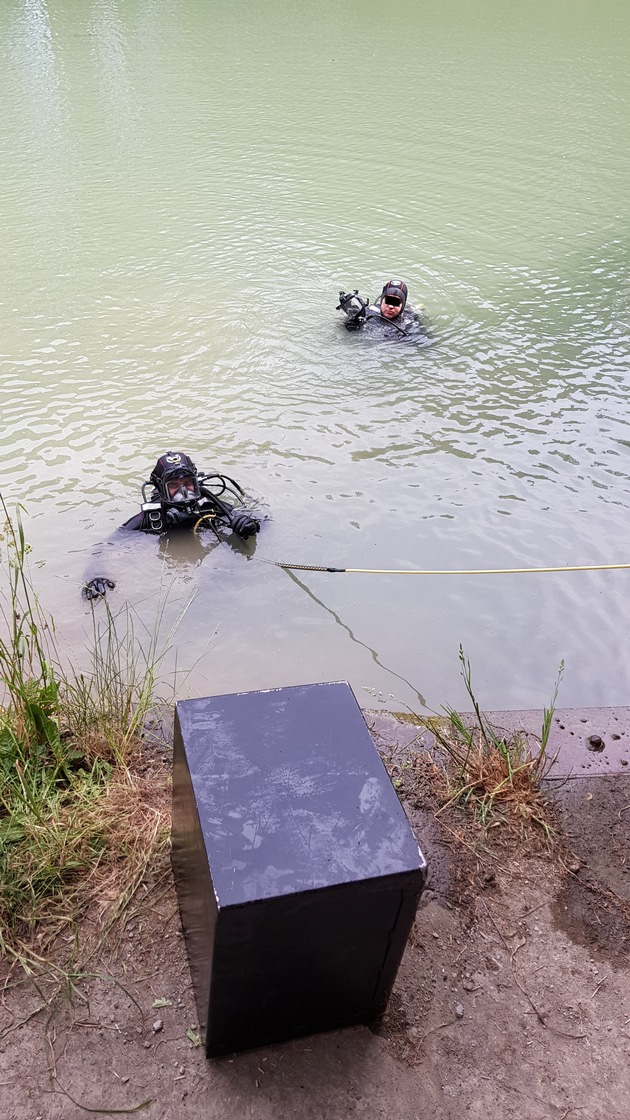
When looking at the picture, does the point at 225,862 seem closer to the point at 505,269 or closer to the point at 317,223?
the point at 505,269

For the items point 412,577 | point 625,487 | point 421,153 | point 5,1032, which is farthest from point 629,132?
point 5,1032

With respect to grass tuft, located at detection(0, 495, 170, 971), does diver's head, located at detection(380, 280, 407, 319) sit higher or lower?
higher

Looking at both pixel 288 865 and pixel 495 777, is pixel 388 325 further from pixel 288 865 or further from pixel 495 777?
pixel 288 865

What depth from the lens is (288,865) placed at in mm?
1916

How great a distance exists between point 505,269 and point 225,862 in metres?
9.20

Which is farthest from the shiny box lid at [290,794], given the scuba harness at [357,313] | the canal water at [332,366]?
the scuba harness at [357,313]

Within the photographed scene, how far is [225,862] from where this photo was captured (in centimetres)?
191

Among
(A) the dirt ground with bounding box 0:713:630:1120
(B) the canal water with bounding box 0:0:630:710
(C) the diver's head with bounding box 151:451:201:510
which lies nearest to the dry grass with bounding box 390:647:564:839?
(A) the dirt ground with bounding box 0:713:630:1120

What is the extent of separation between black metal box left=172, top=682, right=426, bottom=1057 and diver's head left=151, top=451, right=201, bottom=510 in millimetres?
3143

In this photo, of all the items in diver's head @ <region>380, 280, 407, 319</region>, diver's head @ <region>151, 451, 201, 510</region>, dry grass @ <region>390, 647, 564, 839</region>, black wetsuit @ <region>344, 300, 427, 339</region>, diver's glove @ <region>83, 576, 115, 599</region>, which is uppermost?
diver's head @ <region>380, 280, 407, 319</region>

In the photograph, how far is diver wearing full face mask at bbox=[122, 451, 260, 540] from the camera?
17.4 feet

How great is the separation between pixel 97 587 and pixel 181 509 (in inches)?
30.6

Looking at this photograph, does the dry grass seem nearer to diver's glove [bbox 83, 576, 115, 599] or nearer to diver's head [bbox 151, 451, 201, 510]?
diver's glove [bbox 83, 576, 115, 599]

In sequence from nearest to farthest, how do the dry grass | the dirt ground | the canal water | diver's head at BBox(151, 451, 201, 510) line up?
1. the dirt ground
2. the dry grass
3. the canal water
4. diver's head at BBox(151, 451, 201, 510)
